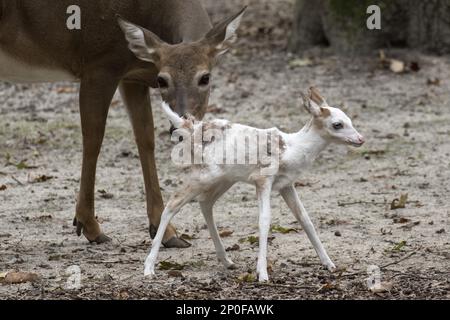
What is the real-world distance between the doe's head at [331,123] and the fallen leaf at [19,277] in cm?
175

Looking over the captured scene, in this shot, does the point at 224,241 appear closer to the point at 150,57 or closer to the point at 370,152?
the point at 150,57

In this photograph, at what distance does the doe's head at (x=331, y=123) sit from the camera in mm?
5754

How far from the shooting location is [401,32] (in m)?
12.8

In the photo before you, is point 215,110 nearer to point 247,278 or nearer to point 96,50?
point 96,50

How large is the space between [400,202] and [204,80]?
2.01m

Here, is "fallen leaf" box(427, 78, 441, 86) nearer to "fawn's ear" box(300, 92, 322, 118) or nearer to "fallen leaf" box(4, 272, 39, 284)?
"fawn's ear" box(300, 92, 322, 118)

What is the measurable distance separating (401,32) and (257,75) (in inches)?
68.8

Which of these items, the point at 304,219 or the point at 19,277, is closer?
the point at 304,219

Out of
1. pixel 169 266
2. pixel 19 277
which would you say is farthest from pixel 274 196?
pixel 19 277

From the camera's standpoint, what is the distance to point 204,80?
668cm

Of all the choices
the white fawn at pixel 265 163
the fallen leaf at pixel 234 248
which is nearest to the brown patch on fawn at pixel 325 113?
the white fawn at pixel 265 163
